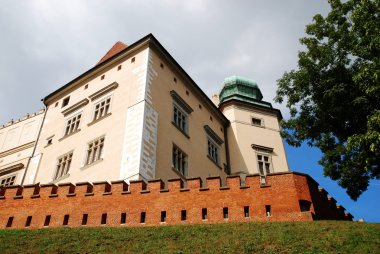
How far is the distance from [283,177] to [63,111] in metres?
15.1

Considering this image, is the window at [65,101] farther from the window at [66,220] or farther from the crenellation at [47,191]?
the window at [66,220]

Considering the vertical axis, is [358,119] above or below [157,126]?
below

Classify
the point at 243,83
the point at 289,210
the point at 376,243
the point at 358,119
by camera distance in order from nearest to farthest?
1. the point at 376,243
2. the point at 289,210
3. the point at 358,119
4. the point at 243,83

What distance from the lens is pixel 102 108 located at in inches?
861

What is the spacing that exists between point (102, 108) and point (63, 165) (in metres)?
3.60

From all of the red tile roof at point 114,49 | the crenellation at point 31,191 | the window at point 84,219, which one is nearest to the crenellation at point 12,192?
the crenellation at point 31,191

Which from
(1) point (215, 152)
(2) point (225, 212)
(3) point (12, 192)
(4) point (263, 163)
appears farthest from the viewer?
(4) point (263, 163)

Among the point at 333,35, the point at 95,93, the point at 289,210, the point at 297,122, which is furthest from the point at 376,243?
the point at 95,93

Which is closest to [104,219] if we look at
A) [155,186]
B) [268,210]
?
[155,186]

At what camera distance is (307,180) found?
14.1 m

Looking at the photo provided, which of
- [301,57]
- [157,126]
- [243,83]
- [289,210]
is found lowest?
[289,210]

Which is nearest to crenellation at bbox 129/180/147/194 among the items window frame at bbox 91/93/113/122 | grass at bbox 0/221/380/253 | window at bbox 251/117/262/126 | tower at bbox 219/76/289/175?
grass at bbox 0/221/380/253

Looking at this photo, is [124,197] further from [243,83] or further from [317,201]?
[243,83]

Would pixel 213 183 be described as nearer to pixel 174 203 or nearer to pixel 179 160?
pixel 174 203
